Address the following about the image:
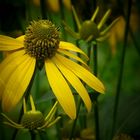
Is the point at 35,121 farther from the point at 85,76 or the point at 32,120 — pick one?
the point at 85,76

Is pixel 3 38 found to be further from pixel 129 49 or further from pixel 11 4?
pixel 129 49

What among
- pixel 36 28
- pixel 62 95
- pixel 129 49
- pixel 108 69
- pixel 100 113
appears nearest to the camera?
pixel 62 95

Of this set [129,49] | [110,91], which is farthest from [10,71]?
[129,49]

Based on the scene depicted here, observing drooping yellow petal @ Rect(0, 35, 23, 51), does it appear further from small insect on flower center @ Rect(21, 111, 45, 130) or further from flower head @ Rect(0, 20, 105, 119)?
small insect on flower center @ Rect(21, 111, 45, 130)

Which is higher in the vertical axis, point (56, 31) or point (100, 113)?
point (56, 31)

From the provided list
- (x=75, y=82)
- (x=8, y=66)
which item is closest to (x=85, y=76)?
(x=75, y=82)

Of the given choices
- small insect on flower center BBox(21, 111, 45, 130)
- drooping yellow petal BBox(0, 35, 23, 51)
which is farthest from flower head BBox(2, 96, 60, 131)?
drooping yellow petal BBox(0, 35, 23, 51)
